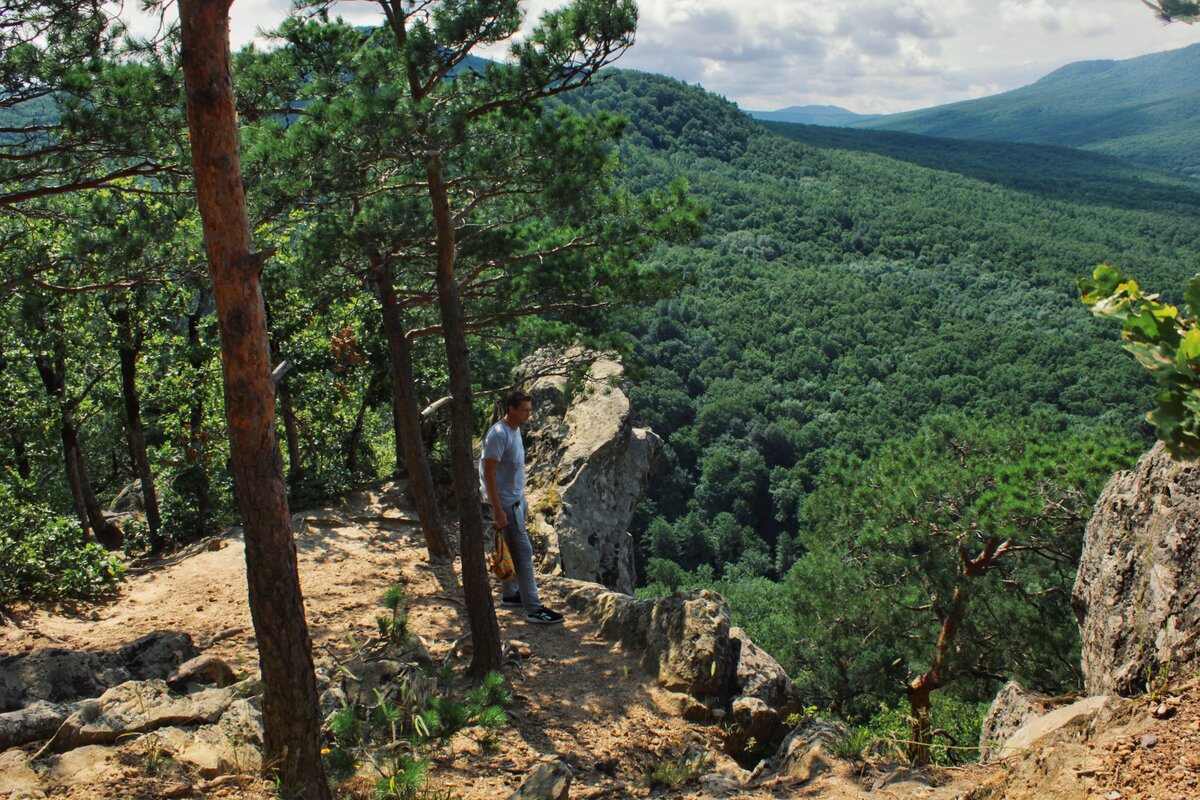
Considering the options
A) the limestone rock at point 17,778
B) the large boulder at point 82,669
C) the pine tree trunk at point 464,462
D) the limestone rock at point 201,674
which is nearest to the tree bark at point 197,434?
the pine tree trunk at point 464,462

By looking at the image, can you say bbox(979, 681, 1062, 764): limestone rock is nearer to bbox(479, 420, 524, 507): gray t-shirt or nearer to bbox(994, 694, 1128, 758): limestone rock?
bbox(994, 694, 1128, 758): limestone rock

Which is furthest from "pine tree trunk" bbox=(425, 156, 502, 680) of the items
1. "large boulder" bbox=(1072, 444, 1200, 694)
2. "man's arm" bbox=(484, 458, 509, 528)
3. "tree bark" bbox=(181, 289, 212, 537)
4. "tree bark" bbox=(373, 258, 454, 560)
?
"tree bark" bbox=(181, 289, 212, 537)

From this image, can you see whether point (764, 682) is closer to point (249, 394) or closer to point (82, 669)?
point (249, 394)

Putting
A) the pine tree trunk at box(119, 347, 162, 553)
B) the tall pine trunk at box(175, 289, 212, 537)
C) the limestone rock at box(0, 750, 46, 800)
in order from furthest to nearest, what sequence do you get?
the pine tree trunk at box(119, 347, 162, 553), the tall pine trunk at box(175, 289, 212, 537), the limestone rock at box(0, 750, 46, 800)

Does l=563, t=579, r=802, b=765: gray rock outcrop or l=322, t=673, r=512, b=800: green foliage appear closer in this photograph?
l=322, t=673, r=512, b=800: green foliage

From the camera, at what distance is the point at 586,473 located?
10.4 m

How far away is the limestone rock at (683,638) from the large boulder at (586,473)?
2972 millimetres

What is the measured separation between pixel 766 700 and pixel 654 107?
76754mm

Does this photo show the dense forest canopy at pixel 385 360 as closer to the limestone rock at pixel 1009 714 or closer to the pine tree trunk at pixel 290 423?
the pine tree trunk at pixel 290 423

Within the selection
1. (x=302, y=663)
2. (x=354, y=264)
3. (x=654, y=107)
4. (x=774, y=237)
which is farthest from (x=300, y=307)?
(x=654, y=107)

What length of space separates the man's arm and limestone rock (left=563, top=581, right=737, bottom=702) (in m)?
1.26

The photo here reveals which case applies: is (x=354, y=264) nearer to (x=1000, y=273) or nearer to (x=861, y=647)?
(x=861, y=647)

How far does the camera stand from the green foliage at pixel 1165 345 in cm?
211

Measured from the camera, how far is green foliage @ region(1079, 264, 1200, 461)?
211 cm
